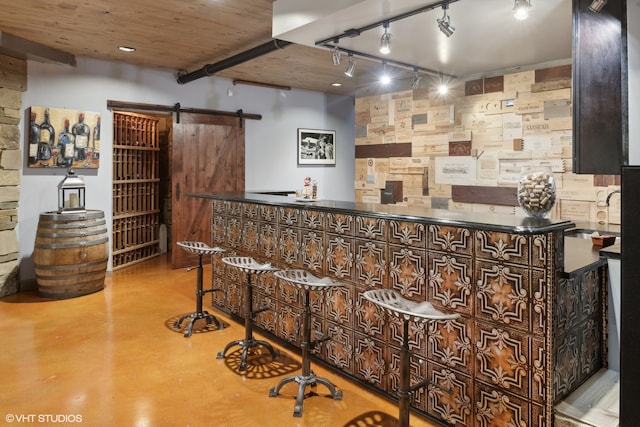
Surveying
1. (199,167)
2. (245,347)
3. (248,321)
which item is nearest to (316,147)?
(199,167)

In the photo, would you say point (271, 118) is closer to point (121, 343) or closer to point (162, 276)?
point (162, 276)

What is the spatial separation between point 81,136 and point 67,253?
1.46 m

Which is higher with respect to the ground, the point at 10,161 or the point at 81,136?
the point at 81,136

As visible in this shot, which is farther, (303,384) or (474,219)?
(303,384)

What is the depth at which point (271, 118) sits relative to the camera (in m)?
6.96

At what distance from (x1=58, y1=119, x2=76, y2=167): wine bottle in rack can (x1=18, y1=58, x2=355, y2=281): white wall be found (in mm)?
148

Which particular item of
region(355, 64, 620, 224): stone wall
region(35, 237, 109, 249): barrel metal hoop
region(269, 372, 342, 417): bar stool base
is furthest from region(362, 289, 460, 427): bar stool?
region(35, 237, 109, 249): barrel metal hoop

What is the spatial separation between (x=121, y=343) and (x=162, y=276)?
2.34 m

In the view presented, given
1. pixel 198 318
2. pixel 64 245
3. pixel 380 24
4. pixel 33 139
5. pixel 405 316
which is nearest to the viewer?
pixel 405 316

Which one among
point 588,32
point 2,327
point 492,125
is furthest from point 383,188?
point 2,327

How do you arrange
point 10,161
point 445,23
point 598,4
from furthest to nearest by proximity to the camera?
point 10,161, point 445,23, point 598,4

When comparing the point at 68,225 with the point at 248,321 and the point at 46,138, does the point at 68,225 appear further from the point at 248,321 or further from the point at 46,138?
the point at 248,321

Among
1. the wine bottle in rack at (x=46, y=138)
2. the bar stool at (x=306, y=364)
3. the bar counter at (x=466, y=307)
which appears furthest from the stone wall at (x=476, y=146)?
the wine bottle in rack at (x=46, y=138)

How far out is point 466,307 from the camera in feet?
7.19
